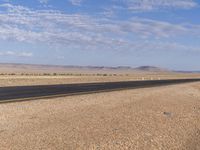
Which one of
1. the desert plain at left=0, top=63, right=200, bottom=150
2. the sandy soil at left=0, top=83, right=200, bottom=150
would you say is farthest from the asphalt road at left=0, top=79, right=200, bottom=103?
the desert plain at left=0, top=63, right=200, bottom=150

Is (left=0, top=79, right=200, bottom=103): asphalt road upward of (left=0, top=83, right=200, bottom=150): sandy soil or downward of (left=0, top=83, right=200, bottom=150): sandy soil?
upward

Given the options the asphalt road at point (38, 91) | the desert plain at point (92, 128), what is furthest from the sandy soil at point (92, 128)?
the asphalt road at point (38, 91)

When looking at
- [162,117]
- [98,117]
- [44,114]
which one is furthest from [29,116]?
[162,117]

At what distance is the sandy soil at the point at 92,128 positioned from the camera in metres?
10.7

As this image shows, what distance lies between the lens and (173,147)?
11.1m

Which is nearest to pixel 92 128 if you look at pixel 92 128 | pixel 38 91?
pixel 92 128

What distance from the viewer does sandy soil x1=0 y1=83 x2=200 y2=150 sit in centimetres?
1072

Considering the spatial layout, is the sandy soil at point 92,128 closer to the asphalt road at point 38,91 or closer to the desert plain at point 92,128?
the desert plain at point 92,128

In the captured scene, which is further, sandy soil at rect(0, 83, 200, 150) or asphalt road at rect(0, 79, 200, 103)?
asphalt road at rect(0, 79, 200, 103)

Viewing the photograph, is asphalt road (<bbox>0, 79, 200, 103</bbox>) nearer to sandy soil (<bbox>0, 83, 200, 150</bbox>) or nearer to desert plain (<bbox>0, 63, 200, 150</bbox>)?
sandy soil (<bbox>0, 83, 200, 150</bbox>)

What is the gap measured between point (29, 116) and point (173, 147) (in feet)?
21.2

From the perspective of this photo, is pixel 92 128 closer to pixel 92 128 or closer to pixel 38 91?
pixel 92 128

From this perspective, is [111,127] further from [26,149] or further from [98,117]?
[26,149]

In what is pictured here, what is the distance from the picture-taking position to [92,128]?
518 inches
